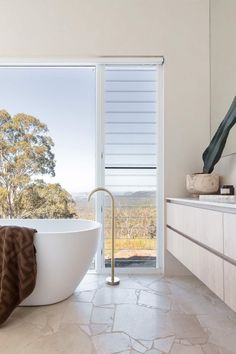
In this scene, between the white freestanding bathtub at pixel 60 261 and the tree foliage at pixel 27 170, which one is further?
the tree foliage at pixel 27 170

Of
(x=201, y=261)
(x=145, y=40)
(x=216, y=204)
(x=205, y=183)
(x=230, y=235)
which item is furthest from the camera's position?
(x=145, y=40)

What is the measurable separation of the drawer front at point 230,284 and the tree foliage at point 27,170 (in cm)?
174

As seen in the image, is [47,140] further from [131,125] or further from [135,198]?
[135,198]

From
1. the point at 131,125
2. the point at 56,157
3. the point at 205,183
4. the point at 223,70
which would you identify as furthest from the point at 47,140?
the point at 223,70

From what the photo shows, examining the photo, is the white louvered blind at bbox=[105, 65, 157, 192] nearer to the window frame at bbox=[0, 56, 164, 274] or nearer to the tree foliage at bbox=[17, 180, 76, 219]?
the window frame at bbox=[0, 56, 164, 274]

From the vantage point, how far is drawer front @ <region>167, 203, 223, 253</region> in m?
1.36

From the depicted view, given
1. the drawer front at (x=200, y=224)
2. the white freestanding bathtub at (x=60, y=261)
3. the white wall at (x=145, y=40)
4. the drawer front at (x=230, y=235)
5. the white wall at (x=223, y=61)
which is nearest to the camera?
the drawer front at (x=230, y=235)

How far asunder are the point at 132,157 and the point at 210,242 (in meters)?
1.36

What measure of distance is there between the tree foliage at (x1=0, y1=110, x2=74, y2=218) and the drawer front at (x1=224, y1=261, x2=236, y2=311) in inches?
68.5

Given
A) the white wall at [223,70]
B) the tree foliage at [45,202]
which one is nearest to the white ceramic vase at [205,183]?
the white wall at [223,70]

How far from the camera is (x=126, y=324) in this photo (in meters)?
1.60

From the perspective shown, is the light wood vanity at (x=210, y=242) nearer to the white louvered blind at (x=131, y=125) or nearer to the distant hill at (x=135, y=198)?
the distant hill at (x=135, y=198)

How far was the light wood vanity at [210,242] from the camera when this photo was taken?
1233 mm

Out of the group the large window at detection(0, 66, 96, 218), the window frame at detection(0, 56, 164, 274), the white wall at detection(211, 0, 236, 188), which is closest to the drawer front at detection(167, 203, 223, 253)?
the window frame at detection(0, 56, 164, 274)
